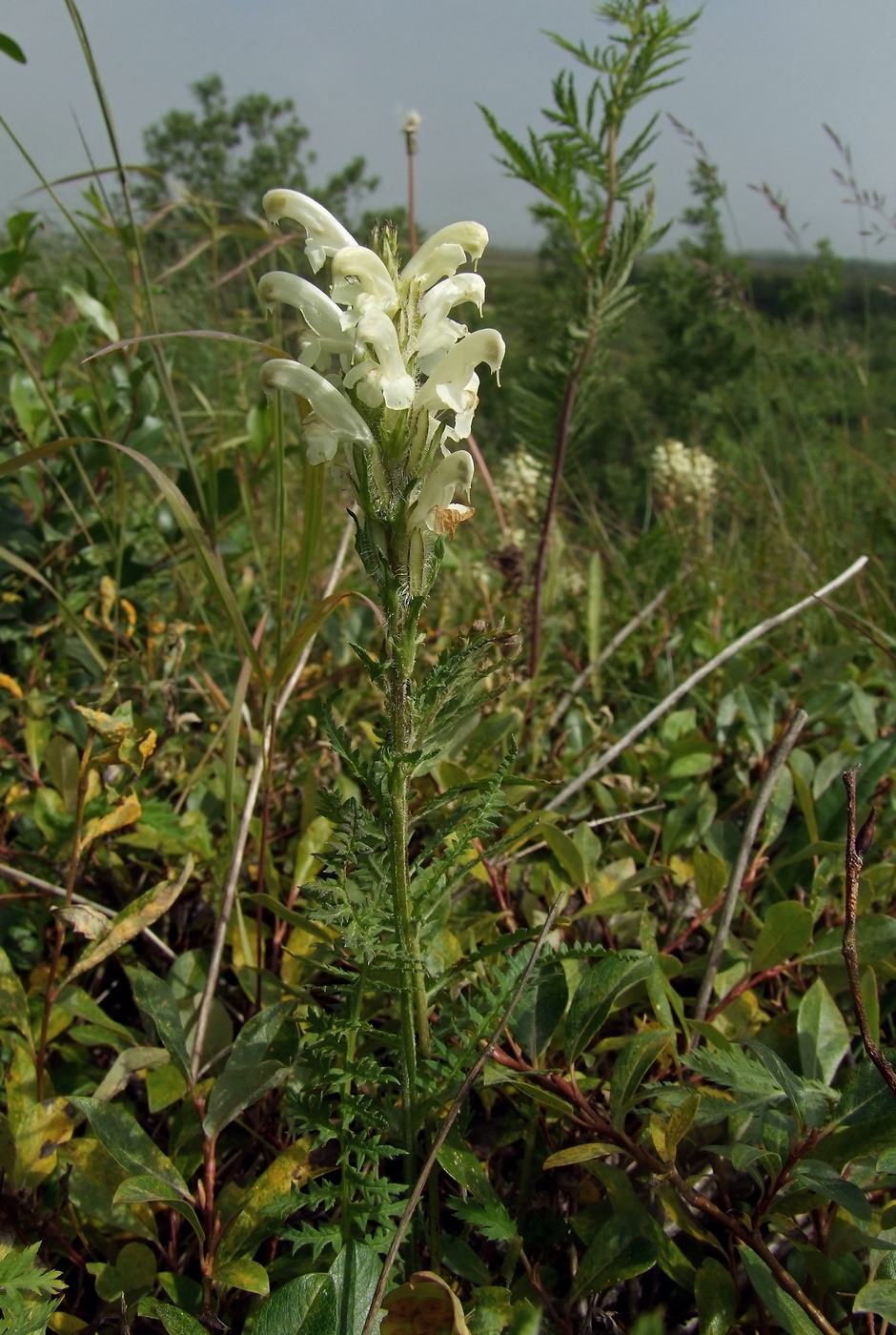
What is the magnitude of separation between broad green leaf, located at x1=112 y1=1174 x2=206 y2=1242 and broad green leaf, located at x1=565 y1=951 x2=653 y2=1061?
17.3 inches

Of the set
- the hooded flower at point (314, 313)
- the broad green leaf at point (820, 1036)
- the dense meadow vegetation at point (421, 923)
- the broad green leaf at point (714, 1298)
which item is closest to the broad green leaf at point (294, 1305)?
the dense meadow vegetation at point (421, 923)

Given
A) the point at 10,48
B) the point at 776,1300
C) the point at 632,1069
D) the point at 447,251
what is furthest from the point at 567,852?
the point at 10,48

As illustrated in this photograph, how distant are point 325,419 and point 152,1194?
804 mm

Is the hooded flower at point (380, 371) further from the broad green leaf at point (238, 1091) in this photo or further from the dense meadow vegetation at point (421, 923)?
the broad green leaf at point (238, 1091)

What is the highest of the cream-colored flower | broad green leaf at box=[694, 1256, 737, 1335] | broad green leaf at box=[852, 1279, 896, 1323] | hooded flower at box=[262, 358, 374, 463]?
the cream-colored flower

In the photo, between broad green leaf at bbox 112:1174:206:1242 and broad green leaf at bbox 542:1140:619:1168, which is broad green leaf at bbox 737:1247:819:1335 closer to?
broad green leaf at bbox 542:1140:619:1168

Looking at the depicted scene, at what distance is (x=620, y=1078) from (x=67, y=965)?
85cm

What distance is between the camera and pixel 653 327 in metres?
28.6

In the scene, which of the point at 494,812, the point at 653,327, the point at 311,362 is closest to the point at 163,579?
the point at 311,362

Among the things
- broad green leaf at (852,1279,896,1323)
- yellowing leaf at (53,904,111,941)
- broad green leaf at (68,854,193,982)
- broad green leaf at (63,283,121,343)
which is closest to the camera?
broad green leaf at (852,1279,896,1323)

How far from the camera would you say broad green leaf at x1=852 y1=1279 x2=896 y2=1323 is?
0.75 m

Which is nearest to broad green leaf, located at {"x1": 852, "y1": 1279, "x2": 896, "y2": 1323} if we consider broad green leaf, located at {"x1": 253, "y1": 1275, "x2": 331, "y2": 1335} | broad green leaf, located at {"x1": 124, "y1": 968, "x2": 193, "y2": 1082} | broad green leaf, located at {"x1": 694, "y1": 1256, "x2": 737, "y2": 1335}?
broad green leaf, located at {"x1": 694, "y1": 1256, "x2": 737, "y2": 1335}

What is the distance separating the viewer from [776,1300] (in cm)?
78

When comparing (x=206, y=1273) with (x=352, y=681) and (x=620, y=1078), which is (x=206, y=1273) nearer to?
(x=620, y=1078)
